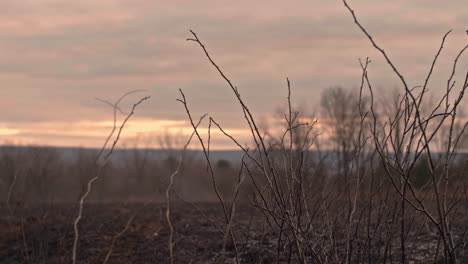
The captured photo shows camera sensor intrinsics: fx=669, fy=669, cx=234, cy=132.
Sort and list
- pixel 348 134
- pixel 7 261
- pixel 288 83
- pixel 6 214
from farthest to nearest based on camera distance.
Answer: pixel 348 134
pixel 6 214
pixel 7 261
pixel 288 83

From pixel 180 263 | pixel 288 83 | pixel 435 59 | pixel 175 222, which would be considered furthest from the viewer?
pixel 175 222

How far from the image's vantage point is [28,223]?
1032 centimetres

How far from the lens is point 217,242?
26.8 ft

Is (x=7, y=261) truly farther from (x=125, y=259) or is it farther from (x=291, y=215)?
(x=291, y=215)

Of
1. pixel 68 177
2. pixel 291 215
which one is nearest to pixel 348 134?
pixel 68 177

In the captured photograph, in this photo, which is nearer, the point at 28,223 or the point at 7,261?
the point at 7,261

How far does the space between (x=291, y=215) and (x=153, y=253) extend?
490cm

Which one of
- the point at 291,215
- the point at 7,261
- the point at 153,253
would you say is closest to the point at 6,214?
the point at 7,261

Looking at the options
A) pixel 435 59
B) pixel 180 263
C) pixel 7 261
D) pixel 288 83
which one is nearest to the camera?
pixel 435 59

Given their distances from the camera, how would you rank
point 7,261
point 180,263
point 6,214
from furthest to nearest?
point 6,214
point 7,261
point 180,263

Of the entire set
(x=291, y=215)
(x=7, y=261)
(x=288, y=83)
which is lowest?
(x=7, y=261)

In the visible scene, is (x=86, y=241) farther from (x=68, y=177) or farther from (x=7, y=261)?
(x=68, y=177)

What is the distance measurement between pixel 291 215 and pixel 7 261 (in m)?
6.60

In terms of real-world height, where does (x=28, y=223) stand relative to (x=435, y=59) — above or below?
below
